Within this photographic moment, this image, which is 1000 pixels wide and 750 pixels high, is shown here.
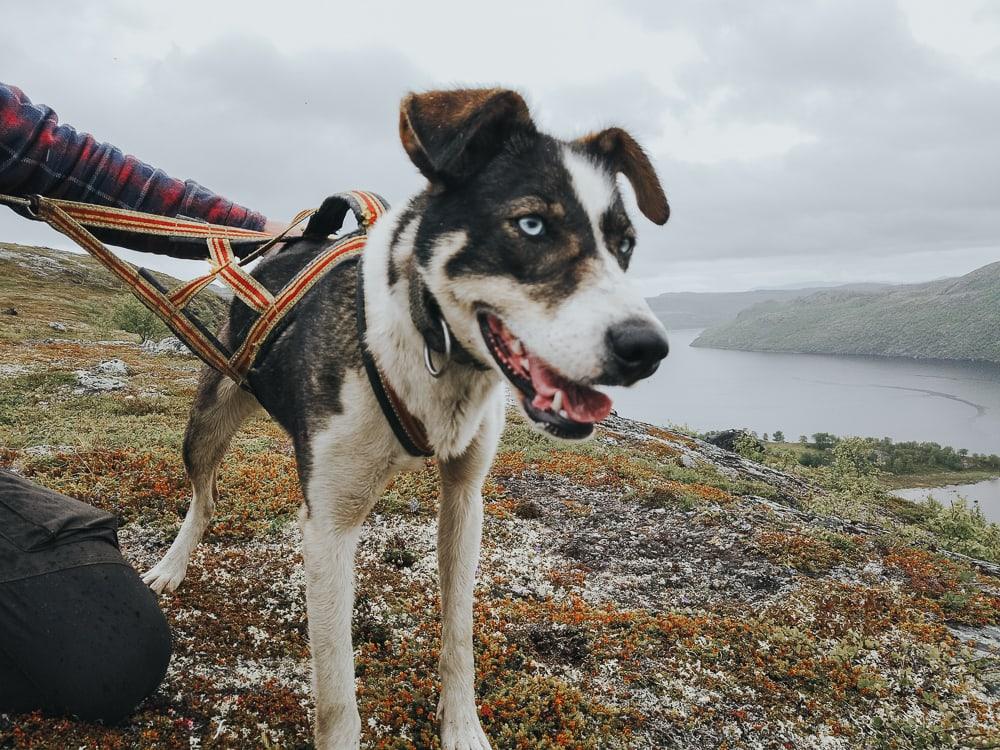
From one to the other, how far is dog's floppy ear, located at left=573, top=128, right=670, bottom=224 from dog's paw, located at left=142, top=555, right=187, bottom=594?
5.14 meters

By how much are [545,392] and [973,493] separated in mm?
137376

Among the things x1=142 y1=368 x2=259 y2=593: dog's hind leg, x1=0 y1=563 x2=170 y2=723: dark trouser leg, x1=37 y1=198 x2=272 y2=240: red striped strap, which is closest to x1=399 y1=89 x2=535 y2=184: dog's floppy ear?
x1=37 y1=198 x2=272 y2=240: red striped strap

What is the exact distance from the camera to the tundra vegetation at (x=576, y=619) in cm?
437

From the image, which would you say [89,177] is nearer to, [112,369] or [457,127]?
[457,127]

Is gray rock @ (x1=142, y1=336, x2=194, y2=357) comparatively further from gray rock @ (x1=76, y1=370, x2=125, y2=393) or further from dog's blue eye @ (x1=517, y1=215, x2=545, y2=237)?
dog's blue eye @ (x1=517, y1=215, x2=545, y2=237)

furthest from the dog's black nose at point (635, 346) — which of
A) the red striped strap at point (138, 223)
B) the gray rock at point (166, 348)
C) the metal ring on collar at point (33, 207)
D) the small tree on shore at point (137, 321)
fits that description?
the small tree on shore at point (137, 321)

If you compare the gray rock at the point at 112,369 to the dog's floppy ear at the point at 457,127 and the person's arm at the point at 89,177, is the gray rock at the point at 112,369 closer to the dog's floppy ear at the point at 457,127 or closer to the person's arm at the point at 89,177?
the person's arm at the point at 89,177

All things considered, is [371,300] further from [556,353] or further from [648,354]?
[648,354]

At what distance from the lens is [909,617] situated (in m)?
6.31

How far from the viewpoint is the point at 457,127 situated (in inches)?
116

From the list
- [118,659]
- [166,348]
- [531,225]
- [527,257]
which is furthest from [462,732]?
[166,348]

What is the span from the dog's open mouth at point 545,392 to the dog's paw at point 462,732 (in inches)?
99.0

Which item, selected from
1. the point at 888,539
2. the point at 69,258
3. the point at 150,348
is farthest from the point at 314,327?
the point at 69,258

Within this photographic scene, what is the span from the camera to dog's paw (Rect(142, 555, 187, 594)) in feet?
17.6
